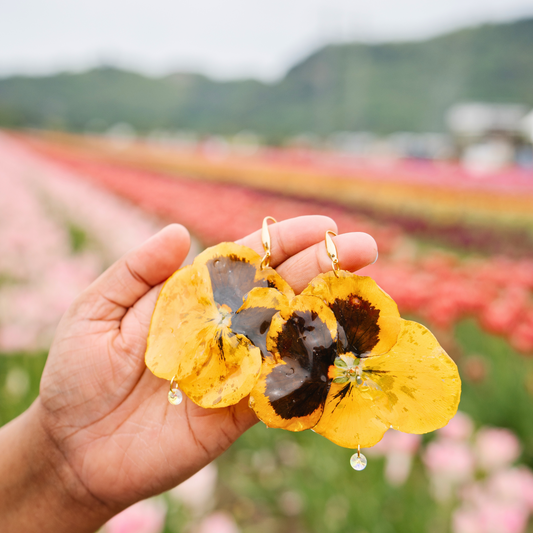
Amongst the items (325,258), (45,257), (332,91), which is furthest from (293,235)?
(332,91)

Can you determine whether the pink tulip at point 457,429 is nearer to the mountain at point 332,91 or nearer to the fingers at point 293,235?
the fingers at point 293,235

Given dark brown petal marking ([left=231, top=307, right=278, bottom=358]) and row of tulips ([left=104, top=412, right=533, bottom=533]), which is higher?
dark brown petal marking ([left=231, top=307, right=278, bottom=358])

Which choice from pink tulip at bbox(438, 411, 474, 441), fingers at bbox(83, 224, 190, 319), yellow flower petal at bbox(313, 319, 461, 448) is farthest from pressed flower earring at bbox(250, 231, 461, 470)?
pink tulip at bbox(438, 411, 474, 441)

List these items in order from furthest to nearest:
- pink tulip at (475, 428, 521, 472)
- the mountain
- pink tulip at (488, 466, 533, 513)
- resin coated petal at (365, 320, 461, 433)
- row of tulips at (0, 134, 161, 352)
Answer: the mountain < row of tulips at (0, 134, 161, 352) < pink tulip at (475, 428, 521, 472) < pink tulip at (488, 466, 533, 513) < resin coated petal at (365, 320, 461, 433)

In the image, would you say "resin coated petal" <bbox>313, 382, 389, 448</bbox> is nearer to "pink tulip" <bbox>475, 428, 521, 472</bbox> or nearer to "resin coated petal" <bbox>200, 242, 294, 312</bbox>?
"resin coated petal" <bbox>200, 242, 294, 312</bbox>

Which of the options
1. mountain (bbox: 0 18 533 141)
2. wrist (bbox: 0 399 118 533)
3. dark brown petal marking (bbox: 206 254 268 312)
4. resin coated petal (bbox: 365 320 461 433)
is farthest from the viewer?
mountain (bbox: 0 18 533 141)

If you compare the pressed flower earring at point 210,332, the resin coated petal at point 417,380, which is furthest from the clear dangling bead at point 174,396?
the resin coated petal at point 417,380

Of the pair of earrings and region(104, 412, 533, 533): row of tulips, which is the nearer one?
the pair of earrings
